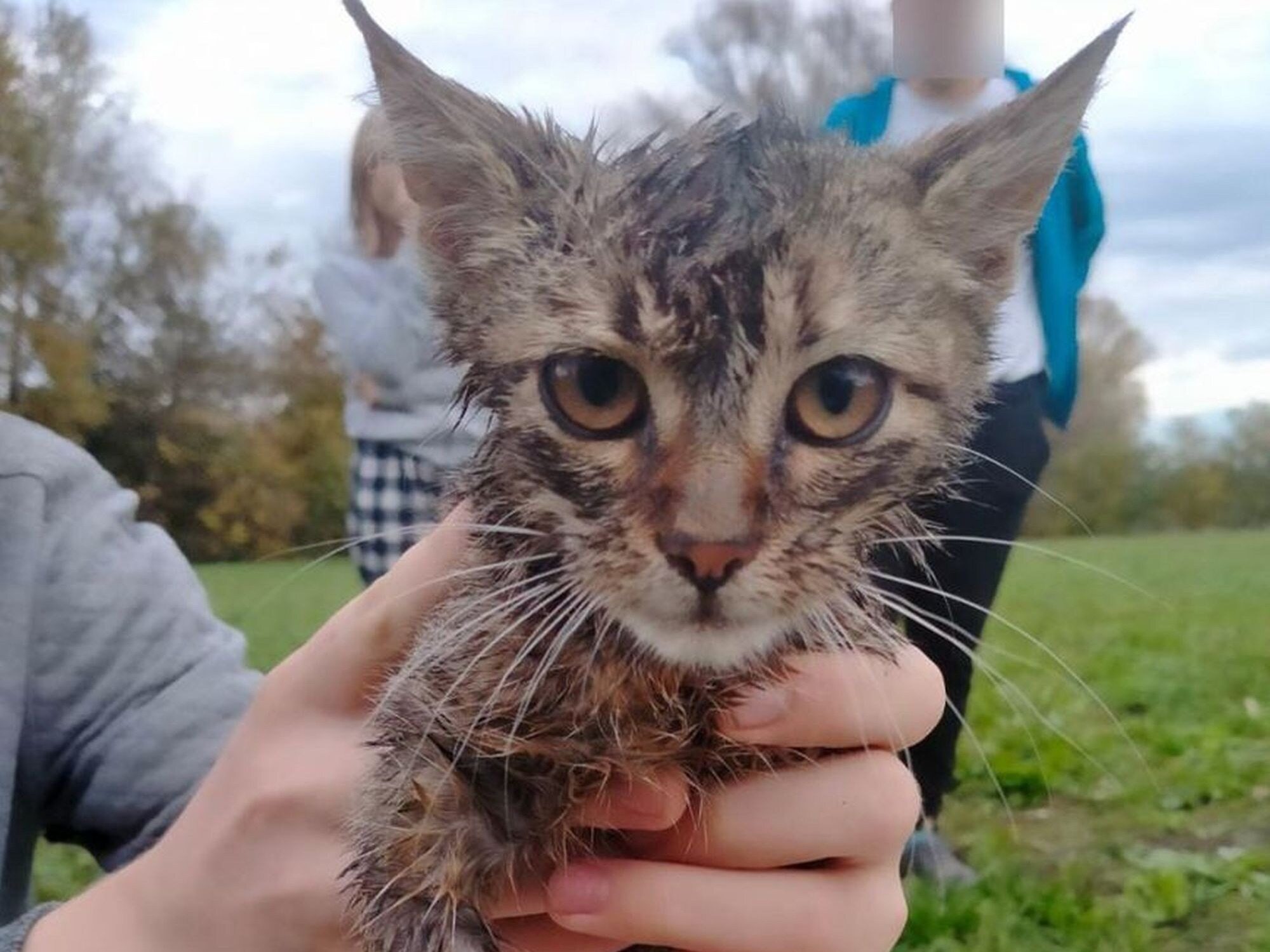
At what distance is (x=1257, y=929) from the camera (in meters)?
2.57

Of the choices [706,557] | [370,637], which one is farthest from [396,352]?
[706,557]

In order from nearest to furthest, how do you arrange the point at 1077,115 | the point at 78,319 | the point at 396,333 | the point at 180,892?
the point at 1077,115 → the point at 180,892 → the point at 396,333 → the point at 78,319

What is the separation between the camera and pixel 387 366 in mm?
1560

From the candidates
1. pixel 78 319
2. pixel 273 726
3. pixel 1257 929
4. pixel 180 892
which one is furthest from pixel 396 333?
pixel 78 319

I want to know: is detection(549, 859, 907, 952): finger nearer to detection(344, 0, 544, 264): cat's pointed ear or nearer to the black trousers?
the black trousers

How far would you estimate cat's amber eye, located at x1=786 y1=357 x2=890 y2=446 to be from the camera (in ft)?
2.98

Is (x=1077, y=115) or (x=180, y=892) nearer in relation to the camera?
(x=1077, y=115)

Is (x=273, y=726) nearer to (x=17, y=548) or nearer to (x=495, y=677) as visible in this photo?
(x=495, y=677)

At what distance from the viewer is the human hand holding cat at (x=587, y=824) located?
1.07 metres

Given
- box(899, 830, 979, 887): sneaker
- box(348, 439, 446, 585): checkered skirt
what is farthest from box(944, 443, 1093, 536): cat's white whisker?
box(899, 830, 979, 887): sneaker

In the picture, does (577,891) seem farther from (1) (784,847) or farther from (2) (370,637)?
(2) (370,637)

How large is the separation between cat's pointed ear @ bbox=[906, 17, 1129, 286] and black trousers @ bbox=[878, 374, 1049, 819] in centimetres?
22

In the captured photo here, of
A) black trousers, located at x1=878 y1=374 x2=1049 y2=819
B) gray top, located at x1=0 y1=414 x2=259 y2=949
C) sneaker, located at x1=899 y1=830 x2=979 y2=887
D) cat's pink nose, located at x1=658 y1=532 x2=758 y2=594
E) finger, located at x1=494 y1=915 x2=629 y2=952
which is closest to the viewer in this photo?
cat's pink nose, located at x1=658 y1=532 x2=758 y2=594

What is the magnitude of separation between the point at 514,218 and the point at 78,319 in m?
6.03
